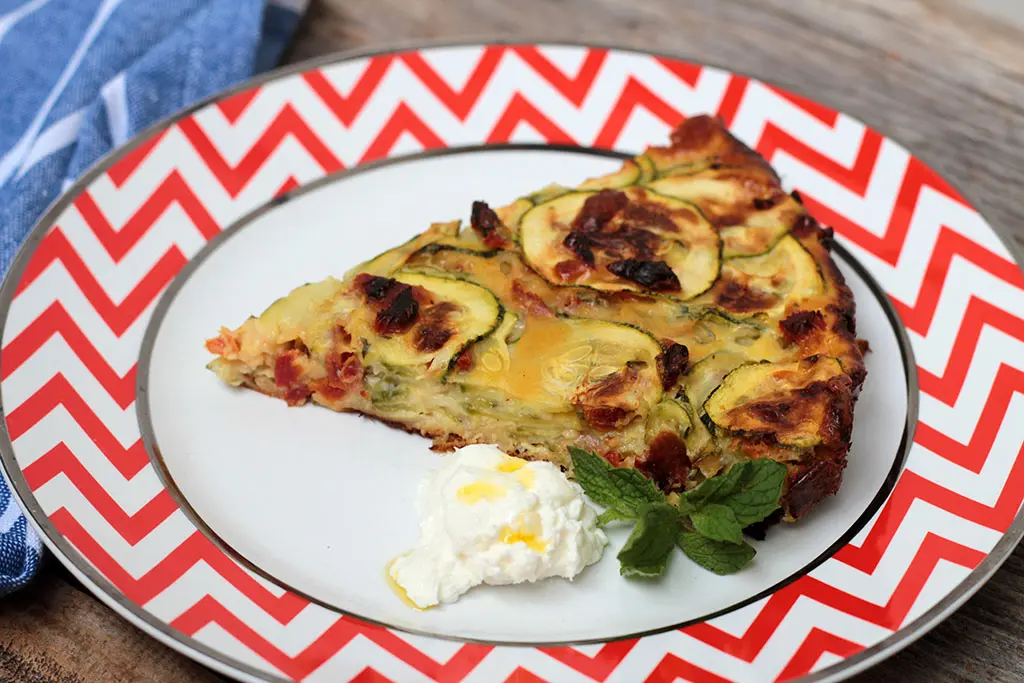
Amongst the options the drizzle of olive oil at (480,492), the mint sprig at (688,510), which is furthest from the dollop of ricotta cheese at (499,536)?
the mint sprig at (688,510)

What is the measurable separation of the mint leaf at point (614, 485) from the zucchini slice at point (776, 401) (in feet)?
1.10

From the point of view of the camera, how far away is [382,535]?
4.14 meters

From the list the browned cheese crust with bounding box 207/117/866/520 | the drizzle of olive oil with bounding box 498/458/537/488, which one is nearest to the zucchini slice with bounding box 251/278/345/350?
the browned cheese crust with bounding box 207/117/866/520

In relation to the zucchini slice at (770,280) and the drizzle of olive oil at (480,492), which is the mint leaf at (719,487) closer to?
the drizzle of olive oil at (480,492)

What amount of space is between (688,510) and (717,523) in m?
0.11

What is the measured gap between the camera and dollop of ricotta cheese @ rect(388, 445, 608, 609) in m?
3.79

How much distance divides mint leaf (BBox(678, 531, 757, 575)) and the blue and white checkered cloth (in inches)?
127

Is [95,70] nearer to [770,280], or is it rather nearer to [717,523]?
[770,280]

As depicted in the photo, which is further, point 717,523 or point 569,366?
point 569,366

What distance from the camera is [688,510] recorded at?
388 cm

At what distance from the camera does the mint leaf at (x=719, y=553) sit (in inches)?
153

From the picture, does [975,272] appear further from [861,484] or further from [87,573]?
[87,573]

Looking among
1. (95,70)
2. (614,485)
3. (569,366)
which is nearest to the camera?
(614,485)

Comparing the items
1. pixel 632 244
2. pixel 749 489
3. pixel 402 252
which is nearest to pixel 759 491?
pixel 749 489
